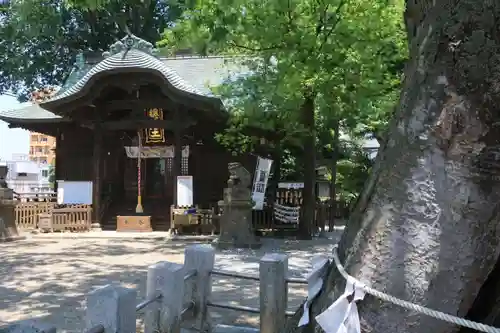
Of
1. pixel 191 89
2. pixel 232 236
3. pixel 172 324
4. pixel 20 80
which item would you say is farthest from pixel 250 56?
pixel 20 80

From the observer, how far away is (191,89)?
14.9 metres

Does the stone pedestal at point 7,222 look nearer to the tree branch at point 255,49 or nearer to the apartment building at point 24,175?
the tree branch at point 255,49

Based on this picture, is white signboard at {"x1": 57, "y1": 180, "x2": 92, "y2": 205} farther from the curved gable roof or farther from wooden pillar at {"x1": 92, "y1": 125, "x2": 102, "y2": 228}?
the curved gable roof

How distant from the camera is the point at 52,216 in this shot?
50.0 ft

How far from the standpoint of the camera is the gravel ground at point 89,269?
635cm

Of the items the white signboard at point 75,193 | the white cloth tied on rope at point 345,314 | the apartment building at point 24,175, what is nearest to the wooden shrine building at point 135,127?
the white signboard at point 75,193

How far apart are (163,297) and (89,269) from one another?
19.3 feet

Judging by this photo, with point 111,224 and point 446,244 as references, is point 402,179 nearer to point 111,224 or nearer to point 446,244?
point 446,244

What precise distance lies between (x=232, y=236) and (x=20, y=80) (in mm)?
22597

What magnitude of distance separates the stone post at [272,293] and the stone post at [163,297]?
84 centimetres

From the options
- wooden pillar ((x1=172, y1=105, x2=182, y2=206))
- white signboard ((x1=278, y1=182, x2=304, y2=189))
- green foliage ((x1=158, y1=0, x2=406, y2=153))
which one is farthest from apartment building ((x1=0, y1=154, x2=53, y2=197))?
green foliage ((x1=158, y1=0, x2=406, y2=153))

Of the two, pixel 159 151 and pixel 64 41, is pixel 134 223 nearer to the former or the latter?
pixel 159 151

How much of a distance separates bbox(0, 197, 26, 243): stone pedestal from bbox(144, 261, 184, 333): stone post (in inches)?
415

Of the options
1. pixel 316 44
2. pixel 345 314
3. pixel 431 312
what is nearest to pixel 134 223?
pixel 316 44
